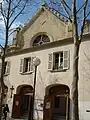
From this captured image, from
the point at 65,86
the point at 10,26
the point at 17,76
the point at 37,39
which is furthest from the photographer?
the point at 37,39

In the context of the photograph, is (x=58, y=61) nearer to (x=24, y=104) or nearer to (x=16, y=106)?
(x=16, y=106)

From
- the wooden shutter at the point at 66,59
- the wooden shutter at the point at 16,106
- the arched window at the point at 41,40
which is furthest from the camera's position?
the arched window at the point at 41,40

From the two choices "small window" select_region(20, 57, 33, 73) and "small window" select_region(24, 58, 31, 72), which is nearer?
"small window" select_region(20, 57, 33, 73)

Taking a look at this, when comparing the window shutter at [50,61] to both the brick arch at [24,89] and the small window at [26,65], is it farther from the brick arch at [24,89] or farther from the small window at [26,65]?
the brick arch at [24,89]

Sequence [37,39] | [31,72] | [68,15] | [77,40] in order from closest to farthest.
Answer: [77,40], [68,15], [31,72], [37,39]

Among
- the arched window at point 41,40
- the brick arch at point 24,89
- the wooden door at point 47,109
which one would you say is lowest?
the wooden door at point 47,109

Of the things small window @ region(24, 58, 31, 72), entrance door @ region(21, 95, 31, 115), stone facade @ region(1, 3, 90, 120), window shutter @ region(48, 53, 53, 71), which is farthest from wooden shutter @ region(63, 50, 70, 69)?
entrance door @ region(21, 95, 31, 115)

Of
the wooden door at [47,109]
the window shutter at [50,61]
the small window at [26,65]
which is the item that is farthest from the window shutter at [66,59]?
the small window at [26,65]

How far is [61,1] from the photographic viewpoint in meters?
11.3

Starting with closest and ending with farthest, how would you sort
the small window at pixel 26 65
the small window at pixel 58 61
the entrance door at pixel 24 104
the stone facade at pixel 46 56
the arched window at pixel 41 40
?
the stone facade at pixel 46 56, the small window at pixel 58 61, the small window at pixel 26 65, the entrance door at pixel 24 104, the arched window at pixel 41 40

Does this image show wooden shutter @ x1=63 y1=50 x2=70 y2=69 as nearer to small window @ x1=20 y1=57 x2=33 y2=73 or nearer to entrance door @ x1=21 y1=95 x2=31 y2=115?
small window @ x1=20 y1=57 x2=33 y2=73

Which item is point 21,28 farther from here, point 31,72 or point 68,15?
point 68,15

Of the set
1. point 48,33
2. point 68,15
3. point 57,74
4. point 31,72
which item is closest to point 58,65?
point 57,74

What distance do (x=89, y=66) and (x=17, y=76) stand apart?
758 cm
